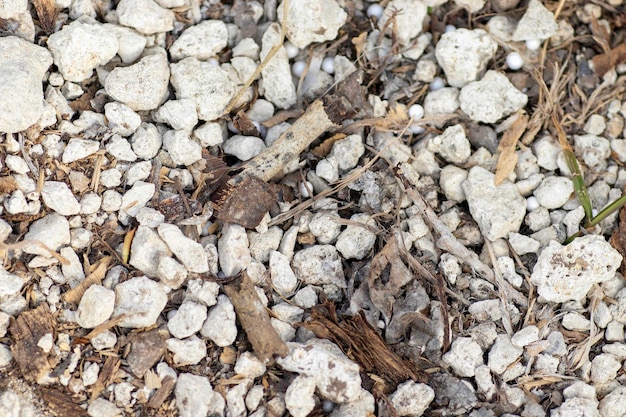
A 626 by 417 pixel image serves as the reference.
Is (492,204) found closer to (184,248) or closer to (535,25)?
(535,25)

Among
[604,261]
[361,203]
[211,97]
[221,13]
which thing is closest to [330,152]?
[361,203]

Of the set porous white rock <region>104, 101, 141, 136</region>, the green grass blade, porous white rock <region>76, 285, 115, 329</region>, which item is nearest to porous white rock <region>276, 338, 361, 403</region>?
porous white rock <region>76, 285, 115, 329</region>

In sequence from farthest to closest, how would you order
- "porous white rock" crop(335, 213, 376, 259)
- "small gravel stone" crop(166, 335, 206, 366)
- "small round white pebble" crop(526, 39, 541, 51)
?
"small round white pebble" crop(526, 39, 541, 51)
"porous white rock" crop(335, 213, 376, 259)
"small gravel stone" crop(166, 335, 206, 366)

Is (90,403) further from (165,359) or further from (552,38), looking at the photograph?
(552,38)

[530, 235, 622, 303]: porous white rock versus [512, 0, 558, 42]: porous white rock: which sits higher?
[512, 0, 558, 42]: porous white rock

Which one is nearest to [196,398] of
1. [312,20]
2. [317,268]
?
[317,268]

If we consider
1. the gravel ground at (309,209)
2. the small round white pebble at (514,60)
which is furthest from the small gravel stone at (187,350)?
the small round white pebble at (514,60)

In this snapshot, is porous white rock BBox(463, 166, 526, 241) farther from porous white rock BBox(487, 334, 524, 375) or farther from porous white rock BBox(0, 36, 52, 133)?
porous white rock BBox(0, 36, 52, 133)
